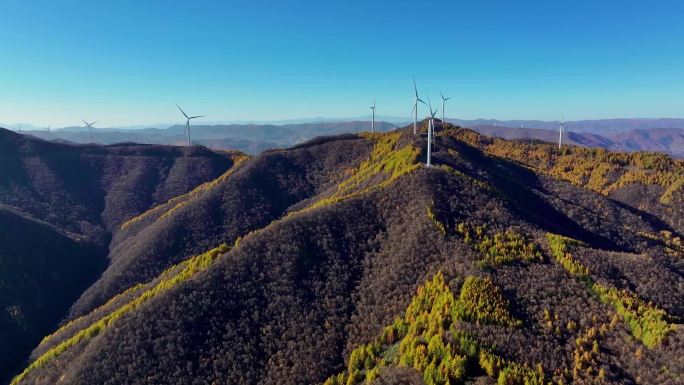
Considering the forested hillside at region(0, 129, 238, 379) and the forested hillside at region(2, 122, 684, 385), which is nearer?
the forested hillside at region(2, 122, 684, 385)

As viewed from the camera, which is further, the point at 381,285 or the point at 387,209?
the point at 387,209

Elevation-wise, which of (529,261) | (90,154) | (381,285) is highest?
(90,154)

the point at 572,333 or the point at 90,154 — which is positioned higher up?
the point at 90,154

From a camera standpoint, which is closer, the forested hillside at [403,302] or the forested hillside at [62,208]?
the forested hillside at [403,302]

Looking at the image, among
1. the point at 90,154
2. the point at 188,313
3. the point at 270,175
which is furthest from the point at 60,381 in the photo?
the point at 90,154

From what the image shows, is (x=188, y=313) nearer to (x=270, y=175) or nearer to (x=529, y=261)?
(x=529, y=261)

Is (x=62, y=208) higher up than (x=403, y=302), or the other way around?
(x=403, y=302)

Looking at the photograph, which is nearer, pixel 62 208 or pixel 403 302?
pixel 403 302

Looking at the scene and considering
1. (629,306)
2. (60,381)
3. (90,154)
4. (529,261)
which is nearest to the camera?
(629,306)
